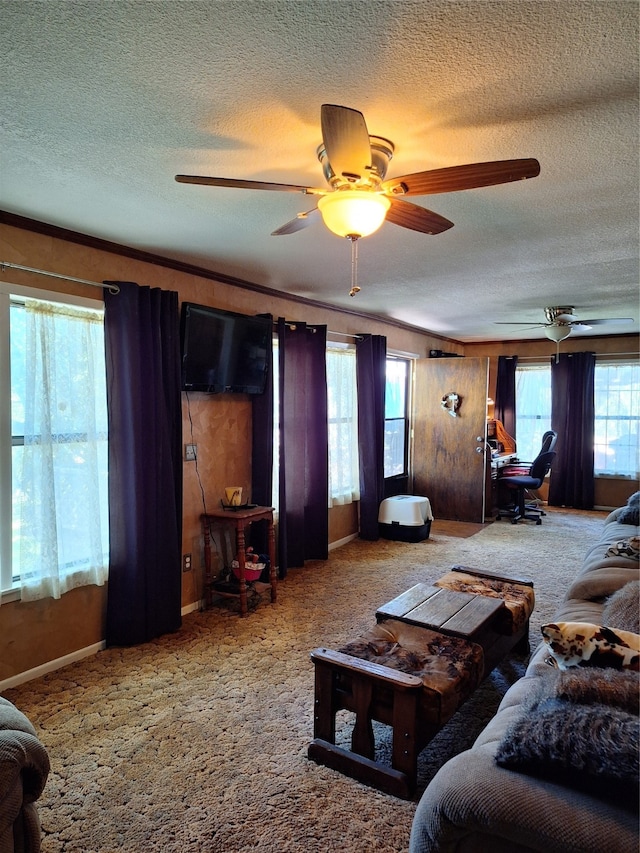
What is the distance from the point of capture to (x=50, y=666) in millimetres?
2832

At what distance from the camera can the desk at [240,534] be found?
352 centimetres

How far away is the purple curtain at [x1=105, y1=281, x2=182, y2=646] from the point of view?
302 centimetres

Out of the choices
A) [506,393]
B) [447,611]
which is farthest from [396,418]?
[447,611]

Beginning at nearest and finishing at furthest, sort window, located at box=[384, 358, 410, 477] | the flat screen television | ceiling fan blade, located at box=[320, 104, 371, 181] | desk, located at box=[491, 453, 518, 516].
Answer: ceiling fan blade, located at box=[320, 104, 371, 181] < the flat screen television < window, located at box=[384, 358, 410, 477] < desk, located at box=[491, 453, 518, 516]

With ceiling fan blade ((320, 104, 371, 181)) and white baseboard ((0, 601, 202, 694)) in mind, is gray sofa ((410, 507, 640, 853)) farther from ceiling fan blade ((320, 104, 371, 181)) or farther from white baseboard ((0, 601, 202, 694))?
white baseboard ((0, 601, 202, 694))

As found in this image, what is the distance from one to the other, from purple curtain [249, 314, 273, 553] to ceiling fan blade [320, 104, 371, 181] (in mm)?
2553

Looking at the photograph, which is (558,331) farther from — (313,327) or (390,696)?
(390,696)

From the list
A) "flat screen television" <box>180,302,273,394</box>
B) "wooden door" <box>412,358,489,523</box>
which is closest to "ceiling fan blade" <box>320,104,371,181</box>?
"flat screen television" <box>180,302,273,394</box>

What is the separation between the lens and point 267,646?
3.11 metres

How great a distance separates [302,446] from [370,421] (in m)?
1.15

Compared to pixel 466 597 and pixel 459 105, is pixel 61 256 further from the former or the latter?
pixel 466 597

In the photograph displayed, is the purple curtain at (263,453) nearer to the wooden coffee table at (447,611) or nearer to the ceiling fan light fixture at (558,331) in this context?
the wooden coffee table at (447,611)

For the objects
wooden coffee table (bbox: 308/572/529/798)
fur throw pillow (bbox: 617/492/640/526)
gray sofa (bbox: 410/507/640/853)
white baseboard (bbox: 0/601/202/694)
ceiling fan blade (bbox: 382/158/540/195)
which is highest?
ceiling fan blade (bbox: 382/158/540/195)

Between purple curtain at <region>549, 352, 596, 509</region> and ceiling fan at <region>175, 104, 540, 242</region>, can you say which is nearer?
ceiling fan at <region>175, 104, 540, 242</region>
